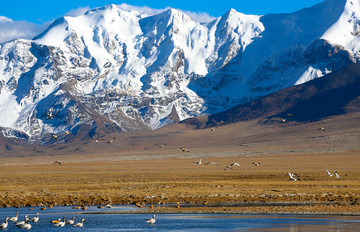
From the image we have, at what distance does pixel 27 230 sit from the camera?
45344 mm

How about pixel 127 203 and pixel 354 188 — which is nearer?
pixel 127 203

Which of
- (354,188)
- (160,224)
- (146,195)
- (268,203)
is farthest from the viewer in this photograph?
(354,188)

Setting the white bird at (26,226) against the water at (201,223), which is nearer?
the white bird at (26,226)

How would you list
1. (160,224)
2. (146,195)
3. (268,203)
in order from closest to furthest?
(160,224) → (268,203) → (146,195)

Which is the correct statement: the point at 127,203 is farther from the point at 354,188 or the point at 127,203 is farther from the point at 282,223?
the point at 354,188

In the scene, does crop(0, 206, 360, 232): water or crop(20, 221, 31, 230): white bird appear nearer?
crop(20, 221, 31, 230): white bird

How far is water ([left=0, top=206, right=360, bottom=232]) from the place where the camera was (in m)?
45.3

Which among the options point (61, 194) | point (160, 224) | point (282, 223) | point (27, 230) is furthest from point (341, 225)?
point (61, 194)

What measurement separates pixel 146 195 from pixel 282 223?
66.8ft

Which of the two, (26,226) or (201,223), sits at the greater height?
(26,226)

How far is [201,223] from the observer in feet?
157

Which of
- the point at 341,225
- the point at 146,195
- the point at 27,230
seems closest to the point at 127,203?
the point at 146,195

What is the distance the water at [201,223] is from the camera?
45281 mm

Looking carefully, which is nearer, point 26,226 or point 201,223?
point 26,226
